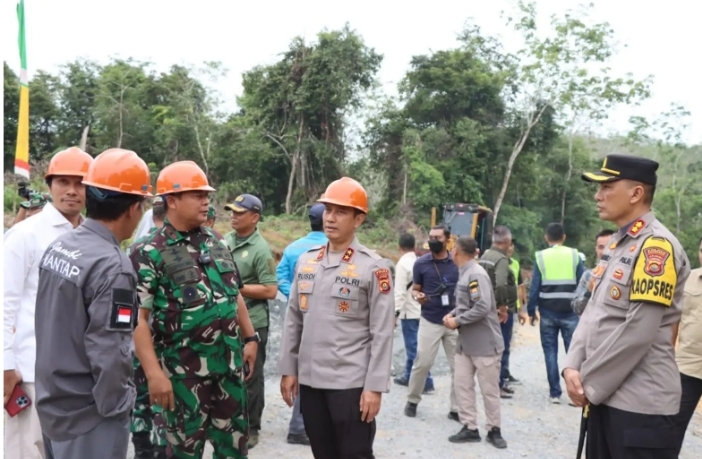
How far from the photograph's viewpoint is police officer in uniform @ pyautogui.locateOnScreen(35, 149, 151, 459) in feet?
7.52

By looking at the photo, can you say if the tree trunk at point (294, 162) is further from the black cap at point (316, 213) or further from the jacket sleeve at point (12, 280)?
the jacket sleeve at point (12, 280)

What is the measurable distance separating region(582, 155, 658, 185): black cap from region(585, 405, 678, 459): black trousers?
1076mm

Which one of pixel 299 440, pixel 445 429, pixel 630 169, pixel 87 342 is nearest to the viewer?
pixel 87 342

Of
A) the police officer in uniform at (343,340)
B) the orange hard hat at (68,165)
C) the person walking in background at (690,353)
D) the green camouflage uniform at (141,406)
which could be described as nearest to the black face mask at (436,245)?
the person walking in background at (690,353)

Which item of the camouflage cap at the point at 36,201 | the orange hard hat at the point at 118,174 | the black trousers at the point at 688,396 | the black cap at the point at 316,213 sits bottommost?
the black trousers at the point at 688,396

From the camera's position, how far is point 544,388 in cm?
777

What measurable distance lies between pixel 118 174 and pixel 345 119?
980 inches

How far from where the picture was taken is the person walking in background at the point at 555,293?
6.90 metres

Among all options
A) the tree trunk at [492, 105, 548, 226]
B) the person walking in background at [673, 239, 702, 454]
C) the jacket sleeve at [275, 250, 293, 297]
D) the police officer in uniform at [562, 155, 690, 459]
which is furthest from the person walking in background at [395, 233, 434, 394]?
the tree trunk at [492, 105, 548, 226]

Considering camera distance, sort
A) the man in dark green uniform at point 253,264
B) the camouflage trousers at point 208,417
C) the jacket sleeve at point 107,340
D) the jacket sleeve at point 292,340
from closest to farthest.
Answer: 1. the jacket sleeve at point 107,340
2. the camouflage trousers at point 208,417
3. the jacket sleeve at point 292,340
4. the man in dark green uniform at point 253,264

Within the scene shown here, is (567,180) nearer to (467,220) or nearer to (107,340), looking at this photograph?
(467,220)

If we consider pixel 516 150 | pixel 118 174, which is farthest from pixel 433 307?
pixel 516 150

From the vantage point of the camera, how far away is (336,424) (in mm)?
3330

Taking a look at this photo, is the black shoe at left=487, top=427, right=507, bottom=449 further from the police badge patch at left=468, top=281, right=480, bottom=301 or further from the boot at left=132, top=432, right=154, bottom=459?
the boot at left=132, top=432, right=154, bottom=459
